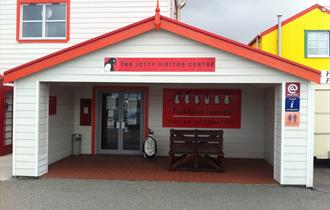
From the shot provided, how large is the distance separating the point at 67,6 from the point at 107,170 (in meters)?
6.06

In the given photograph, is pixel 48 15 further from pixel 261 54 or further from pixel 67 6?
pixel 261 54

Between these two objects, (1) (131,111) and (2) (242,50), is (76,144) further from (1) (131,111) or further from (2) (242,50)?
(2) (242,50)

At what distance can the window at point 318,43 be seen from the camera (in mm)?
17609

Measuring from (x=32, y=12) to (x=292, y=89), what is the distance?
361 inches

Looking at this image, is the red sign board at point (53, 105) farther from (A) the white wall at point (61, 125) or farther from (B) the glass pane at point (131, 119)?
(B) the glass pane at point (131, 119)

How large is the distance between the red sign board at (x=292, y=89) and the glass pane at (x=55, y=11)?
8.15 meters

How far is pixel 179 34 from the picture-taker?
840 cm

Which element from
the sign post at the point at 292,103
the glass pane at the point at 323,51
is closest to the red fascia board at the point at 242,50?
the sign post at the point at 292,103

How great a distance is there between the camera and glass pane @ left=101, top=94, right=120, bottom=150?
12.6 metres

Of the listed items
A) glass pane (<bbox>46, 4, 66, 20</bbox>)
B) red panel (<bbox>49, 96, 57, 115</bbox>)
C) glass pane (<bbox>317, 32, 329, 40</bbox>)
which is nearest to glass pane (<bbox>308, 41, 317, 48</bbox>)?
glass pane (<bbox>317, 32, 329, 40</bbox>)

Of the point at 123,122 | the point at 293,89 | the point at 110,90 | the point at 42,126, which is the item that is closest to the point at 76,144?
the point at 123,122

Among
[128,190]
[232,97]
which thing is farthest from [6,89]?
[232,97]

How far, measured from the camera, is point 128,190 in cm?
773

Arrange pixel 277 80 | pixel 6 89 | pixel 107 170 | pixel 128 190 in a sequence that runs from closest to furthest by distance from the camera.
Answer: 1. pixel 128 190
2. pixel 277 80
3. pixel 107 170
4. pixel 6 89
